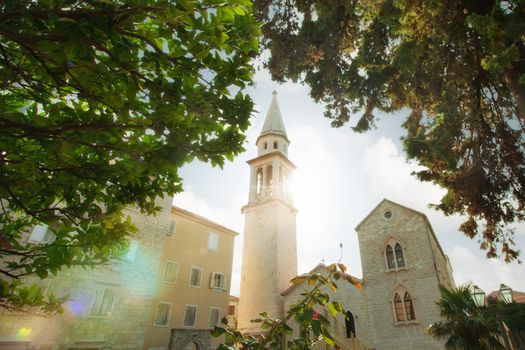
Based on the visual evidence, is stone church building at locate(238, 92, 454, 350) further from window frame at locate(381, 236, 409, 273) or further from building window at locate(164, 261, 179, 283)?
building window at locate(164, 261, 179, 283)

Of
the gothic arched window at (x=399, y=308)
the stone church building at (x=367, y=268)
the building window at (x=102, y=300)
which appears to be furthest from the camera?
the gothic arched window at (x=399, y=308)

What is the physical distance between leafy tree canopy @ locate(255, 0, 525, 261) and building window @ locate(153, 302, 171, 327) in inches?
674

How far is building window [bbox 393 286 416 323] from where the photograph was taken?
20484 millimetres

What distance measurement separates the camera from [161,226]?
856 inches

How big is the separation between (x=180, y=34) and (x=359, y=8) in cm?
1069

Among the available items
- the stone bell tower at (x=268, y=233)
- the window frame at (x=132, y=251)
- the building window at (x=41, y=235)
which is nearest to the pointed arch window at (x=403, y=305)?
the stone bell tower at (x=268, y=233)

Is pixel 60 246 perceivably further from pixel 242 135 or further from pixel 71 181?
pixel 242 135

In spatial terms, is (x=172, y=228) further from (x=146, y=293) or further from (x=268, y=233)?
(x=268, y=233)

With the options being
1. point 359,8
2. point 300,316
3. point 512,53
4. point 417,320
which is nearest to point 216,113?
point 300,316

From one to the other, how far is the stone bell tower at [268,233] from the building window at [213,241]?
4029mm

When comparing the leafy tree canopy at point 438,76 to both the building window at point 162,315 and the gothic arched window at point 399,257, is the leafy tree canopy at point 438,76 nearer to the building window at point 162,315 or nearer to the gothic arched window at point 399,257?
the gothic arched window at point 399,257

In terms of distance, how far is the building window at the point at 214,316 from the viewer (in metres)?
23.6

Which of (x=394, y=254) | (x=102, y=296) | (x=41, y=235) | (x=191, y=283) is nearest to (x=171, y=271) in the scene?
(x=191, y=283)

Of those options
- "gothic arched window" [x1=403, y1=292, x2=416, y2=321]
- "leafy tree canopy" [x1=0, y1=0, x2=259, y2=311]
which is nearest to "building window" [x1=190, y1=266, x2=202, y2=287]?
"gothic arched window" [x1=403, y1=292, x2=416, y2=321]
